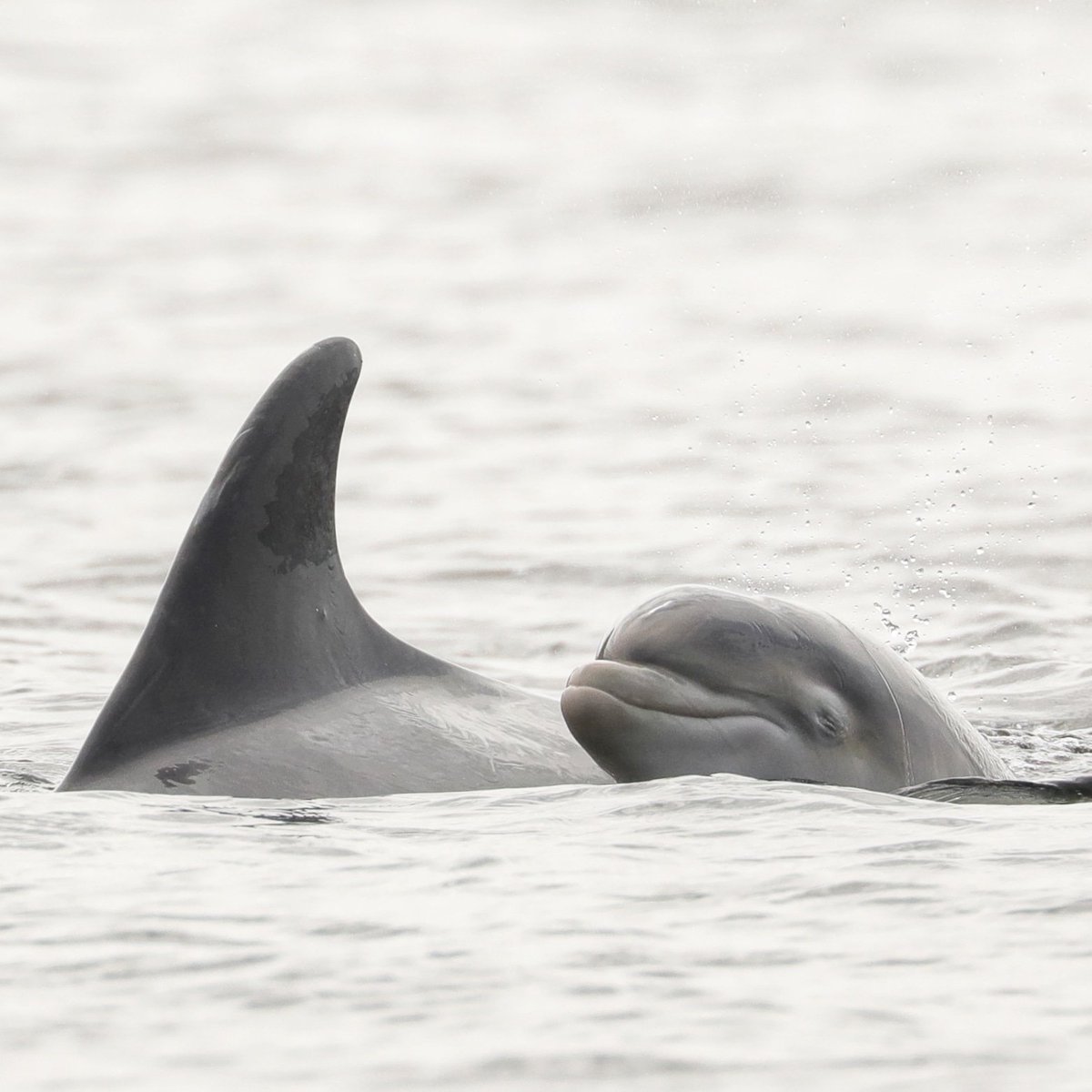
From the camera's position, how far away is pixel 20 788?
8875mm

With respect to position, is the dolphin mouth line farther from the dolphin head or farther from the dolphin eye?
the dolphin eye

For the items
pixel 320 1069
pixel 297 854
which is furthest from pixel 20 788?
pixel 320 1069

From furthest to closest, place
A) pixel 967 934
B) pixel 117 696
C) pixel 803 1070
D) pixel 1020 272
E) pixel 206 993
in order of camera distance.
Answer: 1. pixel 1020 272
2. pixel 117 696
3. pixel 967 934
4. pixel 206 993
5. pixel 803 1070

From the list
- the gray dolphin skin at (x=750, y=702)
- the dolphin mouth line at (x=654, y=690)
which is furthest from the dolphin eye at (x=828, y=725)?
the dolphin mouth line at (x=654, y=690)

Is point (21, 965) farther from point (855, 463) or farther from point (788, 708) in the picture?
point (855, 463)

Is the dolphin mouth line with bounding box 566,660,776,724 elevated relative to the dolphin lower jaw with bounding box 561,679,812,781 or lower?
elevated

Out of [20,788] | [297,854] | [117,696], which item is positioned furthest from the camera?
[20,788]

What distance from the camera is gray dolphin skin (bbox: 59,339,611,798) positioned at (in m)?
8.03

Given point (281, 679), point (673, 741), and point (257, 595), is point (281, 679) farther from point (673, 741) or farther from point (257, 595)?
point (673, 741)

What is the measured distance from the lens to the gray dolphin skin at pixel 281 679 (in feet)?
26.3

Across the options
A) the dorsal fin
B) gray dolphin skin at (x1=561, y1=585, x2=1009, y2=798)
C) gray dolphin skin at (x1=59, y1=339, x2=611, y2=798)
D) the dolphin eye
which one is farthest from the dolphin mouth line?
the dorsal fin

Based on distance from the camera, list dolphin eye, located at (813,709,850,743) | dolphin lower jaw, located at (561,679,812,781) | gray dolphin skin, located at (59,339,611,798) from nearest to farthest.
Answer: dolphin lower jaw, located at (561,679,812,781)
gray dolphin skin, located at (59,339,611,798)
dolphin eye, located at (813,709,850,743)

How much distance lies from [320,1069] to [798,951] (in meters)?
1.42

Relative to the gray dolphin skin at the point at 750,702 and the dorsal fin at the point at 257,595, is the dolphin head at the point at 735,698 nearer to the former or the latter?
the gray dolphin skin at the point at 750,702
